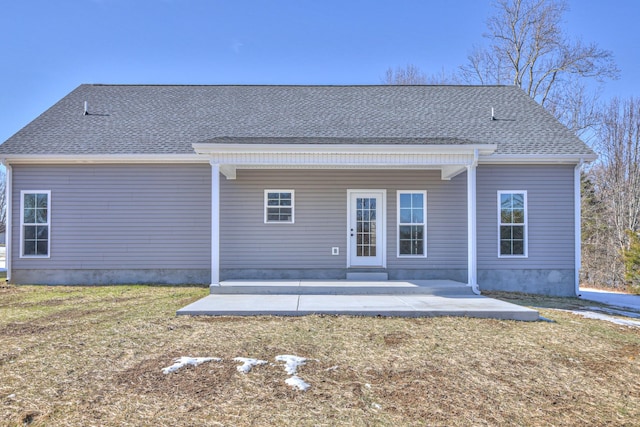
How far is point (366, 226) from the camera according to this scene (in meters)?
9.21

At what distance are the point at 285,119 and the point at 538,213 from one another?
6680mm

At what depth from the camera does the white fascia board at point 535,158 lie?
8711mm

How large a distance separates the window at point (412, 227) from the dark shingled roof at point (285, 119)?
5.41 feet

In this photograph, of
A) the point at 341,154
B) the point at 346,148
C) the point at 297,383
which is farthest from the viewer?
the point at 341,154

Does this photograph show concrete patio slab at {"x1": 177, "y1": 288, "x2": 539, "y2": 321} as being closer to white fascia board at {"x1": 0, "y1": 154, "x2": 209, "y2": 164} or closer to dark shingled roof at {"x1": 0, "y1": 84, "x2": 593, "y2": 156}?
dark shingled roof at {"x1": 0, "y1": 84, "x2": 593, "y2": 156}

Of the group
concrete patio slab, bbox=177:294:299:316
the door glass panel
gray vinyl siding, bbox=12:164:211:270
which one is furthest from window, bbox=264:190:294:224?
concrete patio slab, bbox=177:294:299:316

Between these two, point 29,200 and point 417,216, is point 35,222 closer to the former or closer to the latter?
point 29,200

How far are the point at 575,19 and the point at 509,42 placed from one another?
278cm

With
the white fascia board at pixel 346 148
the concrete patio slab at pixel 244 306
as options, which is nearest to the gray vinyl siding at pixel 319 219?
the white fascia board at pixel 346 148

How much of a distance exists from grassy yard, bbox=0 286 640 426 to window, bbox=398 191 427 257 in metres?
3.46

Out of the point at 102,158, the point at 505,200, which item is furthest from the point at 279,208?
the point at 505,200

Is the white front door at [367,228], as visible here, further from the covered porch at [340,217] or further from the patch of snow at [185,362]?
the patch of snow at [185,362]

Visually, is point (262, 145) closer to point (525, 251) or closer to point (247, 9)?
point (525, 251)

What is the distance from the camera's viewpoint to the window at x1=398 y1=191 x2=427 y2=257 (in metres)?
9.14
